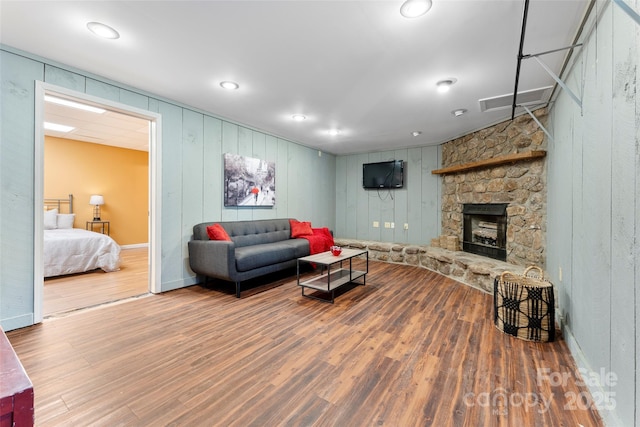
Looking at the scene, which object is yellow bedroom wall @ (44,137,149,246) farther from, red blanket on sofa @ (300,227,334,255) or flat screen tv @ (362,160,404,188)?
flat screen tv @ (362,160,404,188)

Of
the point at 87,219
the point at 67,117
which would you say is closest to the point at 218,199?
the point at 67,117

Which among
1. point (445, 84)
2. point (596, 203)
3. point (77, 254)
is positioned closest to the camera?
point (596, 203)

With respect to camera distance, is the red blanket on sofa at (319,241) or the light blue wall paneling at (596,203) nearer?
the light blue wall paneling at (596,203)

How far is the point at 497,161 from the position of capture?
11.9 feet

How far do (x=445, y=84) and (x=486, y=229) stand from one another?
251 cm

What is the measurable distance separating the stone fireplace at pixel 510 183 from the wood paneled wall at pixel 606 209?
1.10 meters

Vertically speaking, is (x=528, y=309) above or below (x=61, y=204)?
below

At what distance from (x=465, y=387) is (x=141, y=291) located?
3.56 metres

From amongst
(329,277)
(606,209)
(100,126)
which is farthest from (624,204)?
(100,126)

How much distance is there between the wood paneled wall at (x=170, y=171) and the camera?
229cm

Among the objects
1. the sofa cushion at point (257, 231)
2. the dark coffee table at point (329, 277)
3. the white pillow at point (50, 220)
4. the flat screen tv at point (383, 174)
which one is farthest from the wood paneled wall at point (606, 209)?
the white pillow at point (50, 220)

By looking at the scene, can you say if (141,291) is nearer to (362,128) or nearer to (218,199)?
(218,199)

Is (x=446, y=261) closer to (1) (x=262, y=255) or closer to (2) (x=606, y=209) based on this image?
(1) (x=262, y=255)

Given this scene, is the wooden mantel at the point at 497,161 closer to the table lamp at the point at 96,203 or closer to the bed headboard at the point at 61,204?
the table lamp at the point at 96,203
